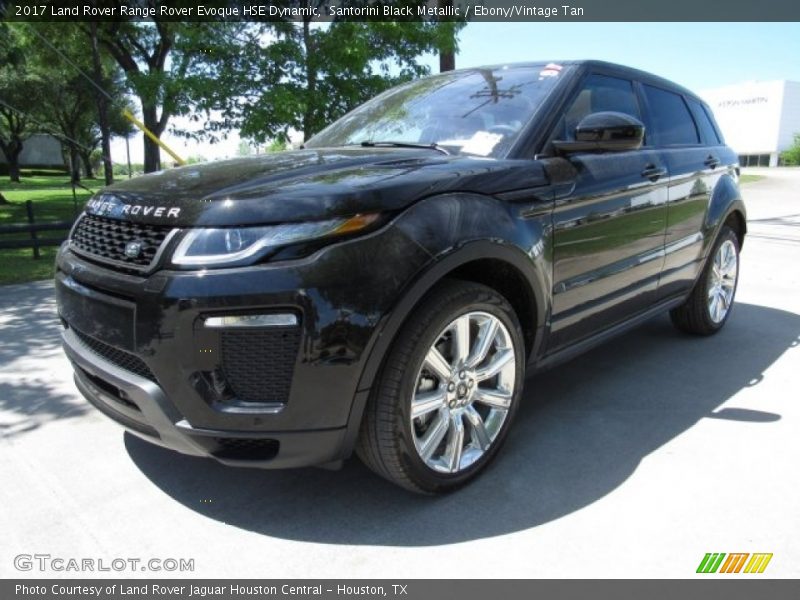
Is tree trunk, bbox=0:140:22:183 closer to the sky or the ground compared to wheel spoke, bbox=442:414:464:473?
closer to the sky

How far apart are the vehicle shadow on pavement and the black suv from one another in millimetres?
174

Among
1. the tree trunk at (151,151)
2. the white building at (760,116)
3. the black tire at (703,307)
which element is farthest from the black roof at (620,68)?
the white building at (760,116)

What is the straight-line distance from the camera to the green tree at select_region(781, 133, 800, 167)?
75.4 metres

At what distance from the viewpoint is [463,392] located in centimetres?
266

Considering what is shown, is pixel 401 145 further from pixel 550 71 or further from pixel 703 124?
pixel 703 124

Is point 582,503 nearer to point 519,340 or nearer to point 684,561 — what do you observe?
point 684,561

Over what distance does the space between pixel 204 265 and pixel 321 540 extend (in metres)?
1.09

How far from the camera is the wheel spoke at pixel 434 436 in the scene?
2.52m

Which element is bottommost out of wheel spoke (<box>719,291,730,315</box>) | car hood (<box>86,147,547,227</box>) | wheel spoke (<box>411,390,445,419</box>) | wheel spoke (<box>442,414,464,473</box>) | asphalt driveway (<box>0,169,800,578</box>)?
asphalt driveway (<box>0,169,800,578</box>)

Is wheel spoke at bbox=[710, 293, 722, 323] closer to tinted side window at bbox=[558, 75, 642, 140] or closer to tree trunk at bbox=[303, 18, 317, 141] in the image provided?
tinted side window at bbox=[558, 75, 642, 140]

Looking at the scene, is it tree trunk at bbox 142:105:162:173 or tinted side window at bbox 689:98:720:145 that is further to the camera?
tree trunk at bbox 142:105:162:173

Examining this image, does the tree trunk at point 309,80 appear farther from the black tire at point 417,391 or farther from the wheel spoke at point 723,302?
the black tire at point 417,391

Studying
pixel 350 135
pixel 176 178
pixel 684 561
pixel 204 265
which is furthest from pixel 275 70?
pixel 684 561

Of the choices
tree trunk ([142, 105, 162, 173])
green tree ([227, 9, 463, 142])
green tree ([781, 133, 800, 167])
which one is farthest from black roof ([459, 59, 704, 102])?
green tree ([781, 133, 800, 167])
